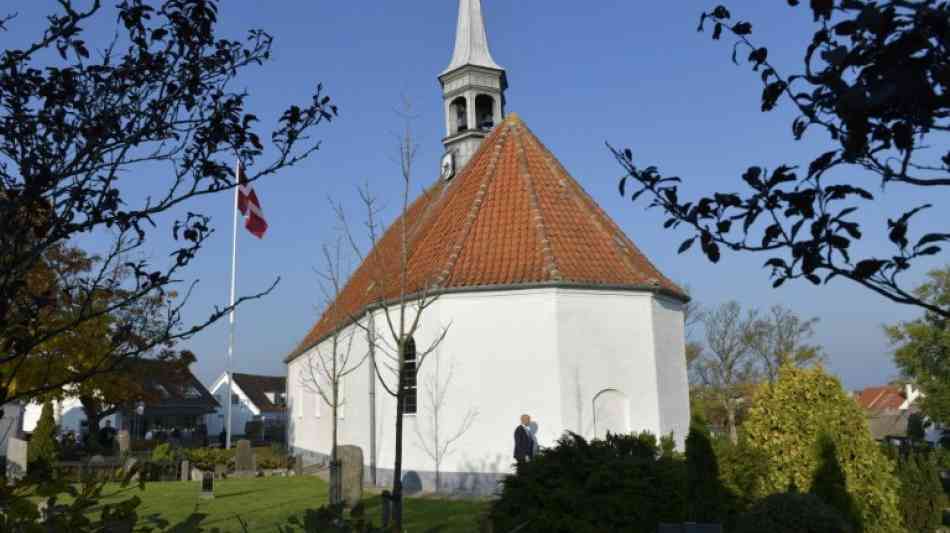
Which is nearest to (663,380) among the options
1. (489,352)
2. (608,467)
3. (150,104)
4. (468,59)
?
(489,352)

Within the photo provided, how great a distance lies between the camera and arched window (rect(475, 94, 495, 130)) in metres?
26.2

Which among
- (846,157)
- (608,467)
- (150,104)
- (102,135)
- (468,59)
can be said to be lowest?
(608,467)

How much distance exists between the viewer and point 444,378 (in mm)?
17578

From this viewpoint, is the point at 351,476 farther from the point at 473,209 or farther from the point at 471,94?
the point at 471,94

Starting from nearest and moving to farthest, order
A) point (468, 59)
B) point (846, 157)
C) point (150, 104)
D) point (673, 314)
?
point (846, 157), point (150, 104), point (673, 314), point (468, 59)

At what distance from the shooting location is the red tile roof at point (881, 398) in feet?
249

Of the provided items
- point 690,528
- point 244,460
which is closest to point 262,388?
point 244,460

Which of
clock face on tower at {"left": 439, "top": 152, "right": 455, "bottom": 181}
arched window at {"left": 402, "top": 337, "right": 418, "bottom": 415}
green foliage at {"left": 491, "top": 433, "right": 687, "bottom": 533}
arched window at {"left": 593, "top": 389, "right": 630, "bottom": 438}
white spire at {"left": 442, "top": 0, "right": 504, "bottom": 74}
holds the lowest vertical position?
green foliage at {"left": 491, "top": 433, "right": 687, "bottom": 533}

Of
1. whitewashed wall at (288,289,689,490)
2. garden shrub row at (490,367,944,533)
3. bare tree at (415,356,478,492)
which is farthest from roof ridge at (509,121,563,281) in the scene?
garden shrub row at (490,367,944,533)

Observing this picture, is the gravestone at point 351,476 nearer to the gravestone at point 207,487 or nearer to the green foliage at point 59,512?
the gravestone at point 207,487

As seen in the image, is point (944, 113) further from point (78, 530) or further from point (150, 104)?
point (150, 104)

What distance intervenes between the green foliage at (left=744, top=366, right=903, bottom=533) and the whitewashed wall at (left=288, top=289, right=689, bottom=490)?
17.4 feet

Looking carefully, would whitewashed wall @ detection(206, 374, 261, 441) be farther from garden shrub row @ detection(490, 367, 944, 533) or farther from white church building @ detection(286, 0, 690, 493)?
garden shrub row @ detection(490, 367, 944, 533)

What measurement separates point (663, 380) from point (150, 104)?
613 inches
